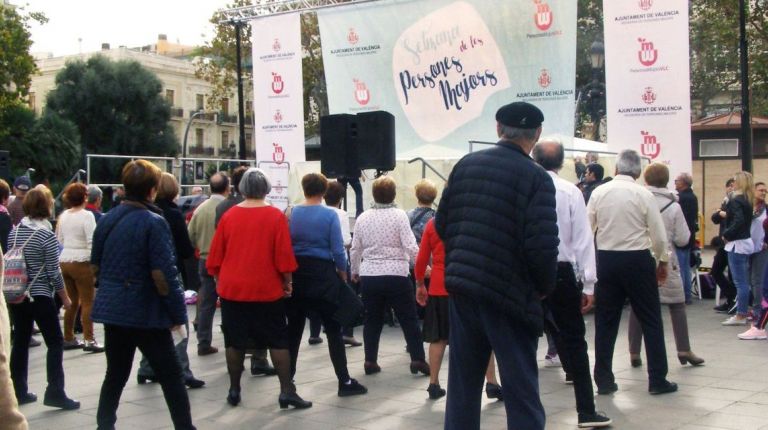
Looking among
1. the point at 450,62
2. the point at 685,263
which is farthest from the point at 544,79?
the point at 685,263

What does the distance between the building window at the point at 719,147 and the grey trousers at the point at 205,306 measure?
21.7 meters

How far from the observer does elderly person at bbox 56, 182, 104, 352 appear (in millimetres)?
10188

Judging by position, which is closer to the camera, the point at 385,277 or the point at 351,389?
the point at 351,389

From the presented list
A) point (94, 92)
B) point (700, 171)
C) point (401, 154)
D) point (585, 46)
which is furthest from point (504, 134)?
point (94, 92)

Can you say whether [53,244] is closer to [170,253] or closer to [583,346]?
[170,253]

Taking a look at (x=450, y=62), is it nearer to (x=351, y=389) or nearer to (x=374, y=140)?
(x=374, y=140)

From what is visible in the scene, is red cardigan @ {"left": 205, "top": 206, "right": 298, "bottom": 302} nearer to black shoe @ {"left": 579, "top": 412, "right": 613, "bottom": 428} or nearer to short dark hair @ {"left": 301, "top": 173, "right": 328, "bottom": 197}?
short dark hair @ {"left": 301, "top": 173, "right": 328, "bottom": 197}

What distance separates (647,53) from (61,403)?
10.6 metres

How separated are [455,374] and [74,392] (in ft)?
14.8

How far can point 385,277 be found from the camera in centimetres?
859

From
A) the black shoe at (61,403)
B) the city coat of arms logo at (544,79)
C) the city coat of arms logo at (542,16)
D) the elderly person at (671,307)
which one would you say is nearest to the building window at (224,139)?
the city coat of arms logo at (542,16)

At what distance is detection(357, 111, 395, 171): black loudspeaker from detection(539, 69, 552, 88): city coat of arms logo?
20.7 ft

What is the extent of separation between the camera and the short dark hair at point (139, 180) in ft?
19.7

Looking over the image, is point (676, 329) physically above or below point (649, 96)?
below
